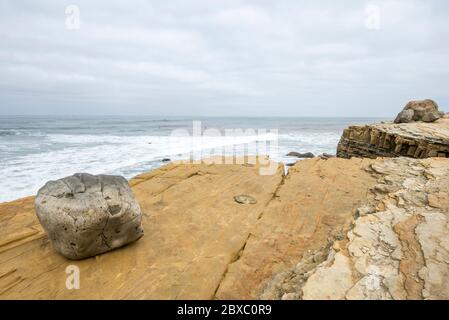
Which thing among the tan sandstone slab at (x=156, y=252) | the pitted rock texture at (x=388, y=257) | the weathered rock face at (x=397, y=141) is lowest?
the tan sandstone slab at (x=156, y=252)

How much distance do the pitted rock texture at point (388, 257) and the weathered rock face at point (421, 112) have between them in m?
12.8

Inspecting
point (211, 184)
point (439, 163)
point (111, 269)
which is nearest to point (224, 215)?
point (211, 184)

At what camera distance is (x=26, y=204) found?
5.21 m

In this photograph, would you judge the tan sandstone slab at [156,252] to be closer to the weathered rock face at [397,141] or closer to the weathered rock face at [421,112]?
the weathered rock face at [397,141]

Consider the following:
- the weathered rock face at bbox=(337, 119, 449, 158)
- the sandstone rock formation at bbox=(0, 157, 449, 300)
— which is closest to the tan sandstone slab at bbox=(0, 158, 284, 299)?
the sandstone rock formation at bbox=(0, 157, 449, 300)

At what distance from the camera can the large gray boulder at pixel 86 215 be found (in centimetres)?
337

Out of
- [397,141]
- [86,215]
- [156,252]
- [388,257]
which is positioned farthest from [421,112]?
[86,215]

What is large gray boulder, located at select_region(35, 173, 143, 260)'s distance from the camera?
3370 mm

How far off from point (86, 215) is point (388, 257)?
135 inches

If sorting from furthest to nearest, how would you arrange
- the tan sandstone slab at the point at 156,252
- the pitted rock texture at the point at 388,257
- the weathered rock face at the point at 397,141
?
the weathered rock face at the point at 397,141 → the tan sandstone slab at the point at 156,252 → the pitted rock texture at the point at 388,257

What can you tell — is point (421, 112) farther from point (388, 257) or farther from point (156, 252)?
point (156, 252)

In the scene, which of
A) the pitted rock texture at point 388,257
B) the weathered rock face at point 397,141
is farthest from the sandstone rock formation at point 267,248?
the weathered rock face at point 397,141

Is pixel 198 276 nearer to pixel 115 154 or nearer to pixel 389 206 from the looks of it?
pixel 389 206
